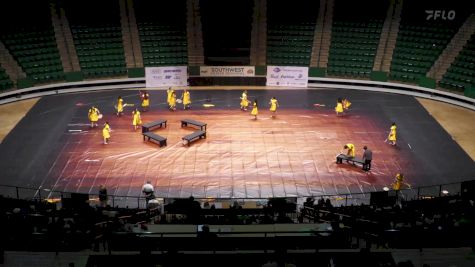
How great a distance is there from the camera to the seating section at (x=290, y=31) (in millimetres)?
42562

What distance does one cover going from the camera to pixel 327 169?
27.4m

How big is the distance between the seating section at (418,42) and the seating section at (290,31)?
6.26 meters

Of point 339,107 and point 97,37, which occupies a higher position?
point 97,37

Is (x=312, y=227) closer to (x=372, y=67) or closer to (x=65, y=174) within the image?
(x=65, y=174)

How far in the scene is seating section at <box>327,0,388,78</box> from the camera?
41.6 m

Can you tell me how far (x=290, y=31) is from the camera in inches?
1721

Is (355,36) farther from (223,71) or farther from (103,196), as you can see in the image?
(103,196)

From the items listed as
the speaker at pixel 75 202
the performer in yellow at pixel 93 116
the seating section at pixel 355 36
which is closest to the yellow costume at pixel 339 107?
the seating section at pixel 355 36

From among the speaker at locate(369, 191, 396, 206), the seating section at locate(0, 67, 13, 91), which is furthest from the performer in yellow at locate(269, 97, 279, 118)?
the seating section at locate(0, 67, 13, 91)

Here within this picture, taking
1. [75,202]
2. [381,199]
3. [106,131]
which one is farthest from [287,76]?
[75,202]

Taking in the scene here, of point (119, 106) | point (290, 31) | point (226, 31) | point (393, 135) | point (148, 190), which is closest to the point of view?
point (148, 190)

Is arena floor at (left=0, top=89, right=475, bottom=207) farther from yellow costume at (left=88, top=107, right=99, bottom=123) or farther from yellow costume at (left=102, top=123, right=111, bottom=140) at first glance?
yellow costume at (left=88, top=107, right=99, bottom=123)

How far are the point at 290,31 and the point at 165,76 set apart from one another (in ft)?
33.1

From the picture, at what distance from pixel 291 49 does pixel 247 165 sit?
17270 millimetres
